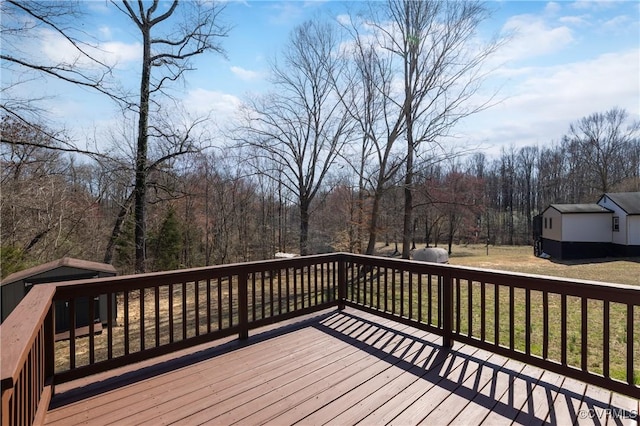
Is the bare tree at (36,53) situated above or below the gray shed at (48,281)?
above

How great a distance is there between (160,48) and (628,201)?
2337 cm

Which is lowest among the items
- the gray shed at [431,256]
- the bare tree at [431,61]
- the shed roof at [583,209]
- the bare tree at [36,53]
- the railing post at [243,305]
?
the gray shed at [431,256]

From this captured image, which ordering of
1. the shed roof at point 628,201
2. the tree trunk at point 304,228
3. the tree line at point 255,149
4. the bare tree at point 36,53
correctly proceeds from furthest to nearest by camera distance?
the shed roof at point 628,201, the tree trunk at point 304,228, the tree line at point 255,149, the bare tree at point 36,53

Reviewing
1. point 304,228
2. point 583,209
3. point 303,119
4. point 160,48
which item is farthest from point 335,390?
point 583,209

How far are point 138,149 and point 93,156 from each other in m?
1.72

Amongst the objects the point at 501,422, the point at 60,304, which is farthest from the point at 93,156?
the point at 501,422

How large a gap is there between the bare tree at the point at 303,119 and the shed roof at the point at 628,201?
52.6 ft

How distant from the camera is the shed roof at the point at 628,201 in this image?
16578mm

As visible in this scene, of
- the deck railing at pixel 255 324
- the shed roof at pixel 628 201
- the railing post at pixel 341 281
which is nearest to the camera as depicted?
the deck railing at pixel 255 324

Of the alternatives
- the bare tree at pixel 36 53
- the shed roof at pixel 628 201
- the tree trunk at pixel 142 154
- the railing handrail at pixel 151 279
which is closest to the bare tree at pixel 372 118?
the tree trunk at pixel 142 154

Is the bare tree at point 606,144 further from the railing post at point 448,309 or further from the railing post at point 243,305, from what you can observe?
the railing post at point 243,305

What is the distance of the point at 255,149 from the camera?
41.9 ft

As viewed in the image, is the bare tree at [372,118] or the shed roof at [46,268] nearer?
the shed roof at [46,268]

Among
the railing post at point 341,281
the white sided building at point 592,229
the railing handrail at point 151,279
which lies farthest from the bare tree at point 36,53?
the white sided building at point 592,229
